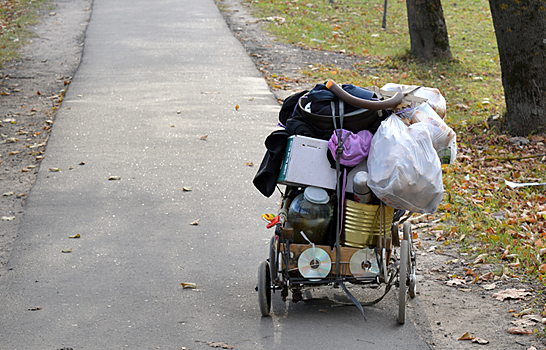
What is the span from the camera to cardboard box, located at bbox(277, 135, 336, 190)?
4.39 m

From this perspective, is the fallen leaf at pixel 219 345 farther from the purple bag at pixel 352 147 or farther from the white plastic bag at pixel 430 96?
the white plastic bag at pixel 430 96

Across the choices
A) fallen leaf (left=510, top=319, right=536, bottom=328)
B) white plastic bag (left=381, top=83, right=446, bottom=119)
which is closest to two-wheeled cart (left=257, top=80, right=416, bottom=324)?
white plastic bag (left=381, top=83, right=446, bottom=119)

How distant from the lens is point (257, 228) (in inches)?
256

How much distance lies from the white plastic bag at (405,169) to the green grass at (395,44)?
6.19m

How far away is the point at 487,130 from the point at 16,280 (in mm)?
7076

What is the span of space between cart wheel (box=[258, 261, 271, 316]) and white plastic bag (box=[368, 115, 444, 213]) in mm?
1035

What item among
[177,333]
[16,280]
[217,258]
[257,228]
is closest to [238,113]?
[257,228]

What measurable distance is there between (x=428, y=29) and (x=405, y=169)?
10444 mm

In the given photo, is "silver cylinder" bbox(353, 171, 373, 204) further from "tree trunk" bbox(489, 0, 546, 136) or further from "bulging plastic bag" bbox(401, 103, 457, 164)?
"tree trunk" bbox(489, 0, 546, 136)

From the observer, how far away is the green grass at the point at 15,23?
1401 cm

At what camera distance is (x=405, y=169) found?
4145 mm

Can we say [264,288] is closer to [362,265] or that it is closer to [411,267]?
[362,265]

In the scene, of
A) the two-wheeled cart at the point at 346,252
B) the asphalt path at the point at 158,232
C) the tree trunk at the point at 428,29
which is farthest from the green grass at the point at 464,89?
the asphalt path at the point at 158,232

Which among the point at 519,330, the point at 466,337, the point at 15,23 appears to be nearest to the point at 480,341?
the point at 466,337
